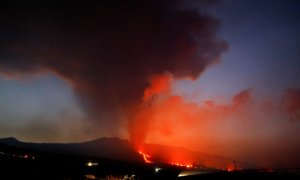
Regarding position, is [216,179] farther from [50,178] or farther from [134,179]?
[50,178]

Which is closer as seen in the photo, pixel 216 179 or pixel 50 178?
pixel 216 179

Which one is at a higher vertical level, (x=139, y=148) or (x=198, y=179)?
(x=139, y=148)

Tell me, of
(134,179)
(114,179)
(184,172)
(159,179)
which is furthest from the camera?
(184,172)

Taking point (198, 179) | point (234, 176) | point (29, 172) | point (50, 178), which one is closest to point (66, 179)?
point (50, 178)

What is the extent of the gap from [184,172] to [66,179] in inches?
1082

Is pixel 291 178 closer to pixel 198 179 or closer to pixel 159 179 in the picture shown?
pixel 198 179

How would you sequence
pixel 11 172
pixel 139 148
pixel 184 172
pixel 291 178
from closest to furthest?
pixel 291 178 → pixel 11 172 → pixel 184 172 → pixel 139 148

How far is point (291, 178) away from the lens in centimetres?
2667

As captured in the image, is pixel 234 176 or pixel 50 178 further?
pixel 50 178

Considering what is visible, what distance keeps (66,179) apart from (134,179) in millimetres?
10418

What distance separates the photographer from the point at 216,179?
27953mm

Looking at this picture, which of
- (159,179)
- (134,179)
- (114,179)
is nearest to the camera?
(159,179)

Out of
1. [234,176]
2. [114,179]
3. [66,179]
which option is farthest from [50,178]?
[234,176]

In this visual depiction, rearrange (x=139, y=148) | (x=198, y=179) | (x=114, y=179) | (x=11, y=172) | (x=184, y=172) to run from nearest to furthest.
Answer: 1. (x=198, y=179)
2. (x=11, y=172)
3. (x=114, y=179)
4. (x=184, y=172)
5. (x=139, y=148)
